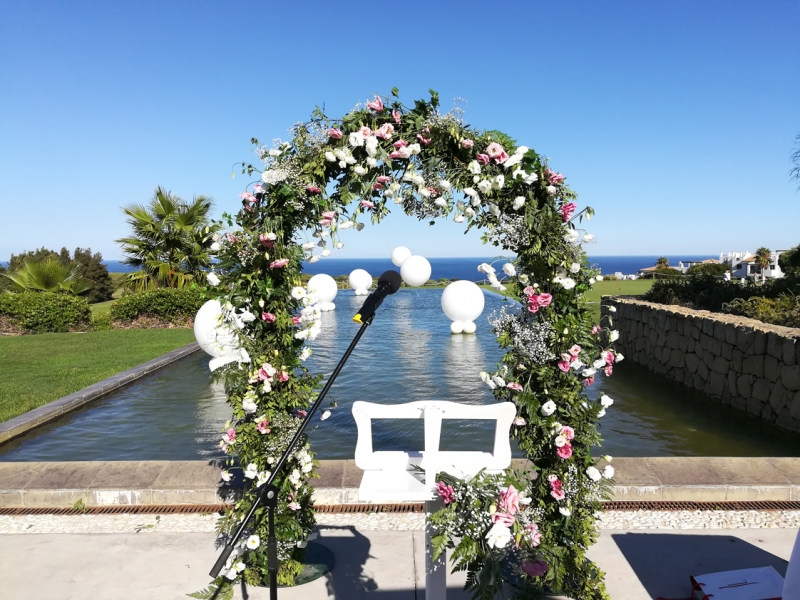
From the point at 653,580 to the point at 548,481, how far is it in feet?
3.09

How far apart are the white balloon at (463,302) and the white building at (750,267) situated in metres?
8.05

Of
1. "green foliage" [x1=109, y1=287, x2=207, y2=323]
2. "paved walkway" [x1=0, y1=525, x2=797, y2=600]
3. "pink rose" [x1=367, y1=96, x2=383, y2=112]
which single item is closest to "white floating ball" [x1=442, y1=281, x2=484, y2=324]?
"green foliage" [x1=109, y1=287, x2=207, y2=323]

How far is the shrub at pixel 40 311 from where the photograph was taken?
14.1 metres

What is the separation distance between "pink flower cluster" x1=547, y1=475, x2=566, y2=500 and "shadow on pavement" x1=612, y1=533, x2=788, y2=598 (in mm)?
801

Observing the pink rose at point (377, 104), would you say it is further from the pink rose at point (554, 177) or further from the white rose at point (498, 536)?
the white rose at point (498, 536)

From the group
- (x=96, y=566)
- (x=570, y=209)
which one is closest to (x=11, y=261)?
(x=96, y=566)

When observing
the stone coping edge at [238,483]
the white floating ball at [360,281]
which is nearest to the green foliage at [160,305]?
the white floating ball at [360,281]

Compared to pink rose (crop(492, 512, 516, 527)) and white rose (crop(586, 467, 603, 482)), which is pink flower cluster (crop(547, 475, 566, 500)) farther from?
pink rose (crop(492, 512, 516, 527))

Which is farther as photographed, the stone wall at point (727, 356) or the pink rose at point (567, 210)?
the stone wall at point (727, 356)

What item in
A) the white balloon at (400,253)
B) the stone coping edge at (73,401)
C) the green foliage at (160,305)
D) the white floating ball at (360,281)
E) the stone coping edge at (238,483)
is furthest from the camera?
the white floating ball at (360,281)

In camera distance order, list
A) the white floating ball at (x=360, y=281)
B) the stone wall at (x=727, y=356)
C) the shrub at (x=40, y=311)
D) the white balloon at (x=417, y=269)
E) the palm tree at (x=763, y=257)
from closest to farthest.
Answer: the stone wall at (x=727, y=356), the shrub at (x=40, y=311), the white balloon at (x=417, y=269), the white floating ball at (x=360, y=281), the palm tree at (x=763, y=257)

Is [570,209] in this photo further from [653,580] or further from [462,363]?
[462,363]

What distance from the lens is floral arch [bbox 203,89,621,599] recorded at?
10.2ft

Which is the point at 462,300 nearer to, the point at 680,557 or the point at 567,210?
A: the point at 680,557
